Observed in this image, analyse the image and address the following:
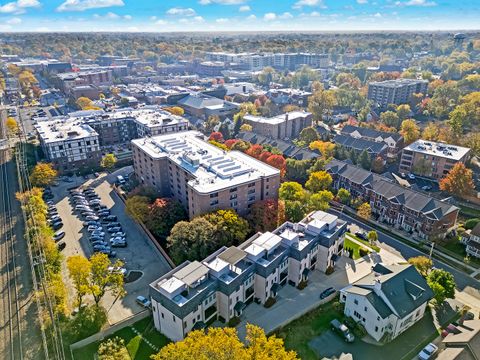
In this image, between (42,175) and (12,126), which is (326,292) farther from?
(12,126)

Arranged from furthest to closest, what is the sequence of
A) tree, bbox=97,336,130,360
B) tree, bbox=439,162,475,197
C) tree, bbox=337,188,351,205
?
1. tree, bbox=337,188,351,205
2. tree, bbox=439,162,475,197
3. tree, bbox=97,336,130,360

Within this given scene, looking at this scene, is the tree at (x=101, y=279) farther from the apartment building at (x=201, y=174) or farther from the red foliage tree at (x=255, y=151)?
the red foliage tree at (x=255, y=151)

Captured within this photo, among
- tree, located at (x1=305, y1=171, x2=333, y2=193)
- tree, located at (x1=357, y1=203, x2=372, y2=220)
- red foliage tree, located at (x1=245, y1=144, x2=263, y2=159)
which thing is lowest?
tree, located at (x1=357, y1=203, x2=372, y2=220)

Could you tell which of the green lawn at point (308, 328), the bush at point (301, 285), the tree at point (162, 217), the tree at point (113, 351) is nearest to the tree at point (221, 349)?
the tree at point (113, 351)

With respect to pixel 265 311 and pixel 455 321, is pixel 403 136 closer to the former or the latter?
pixel 455 321

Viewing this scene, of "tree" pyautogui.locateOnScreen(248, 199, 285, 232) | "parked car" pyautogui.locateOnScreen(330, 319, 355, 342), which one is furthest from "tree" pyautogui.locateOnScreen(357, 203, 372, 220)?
"parked car" pyautogui.locateOnScreen(330, 319, 355, 342)

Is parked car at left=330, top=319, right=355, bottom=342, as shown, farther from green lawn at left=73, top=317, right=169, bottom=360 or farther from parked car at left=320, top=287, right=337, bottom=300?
green lawn at left=73, top=317, right=169, bottom=360

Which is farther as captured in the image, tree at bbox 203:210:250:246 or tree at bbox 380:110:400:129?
tree at bbox 380:110:400:129
